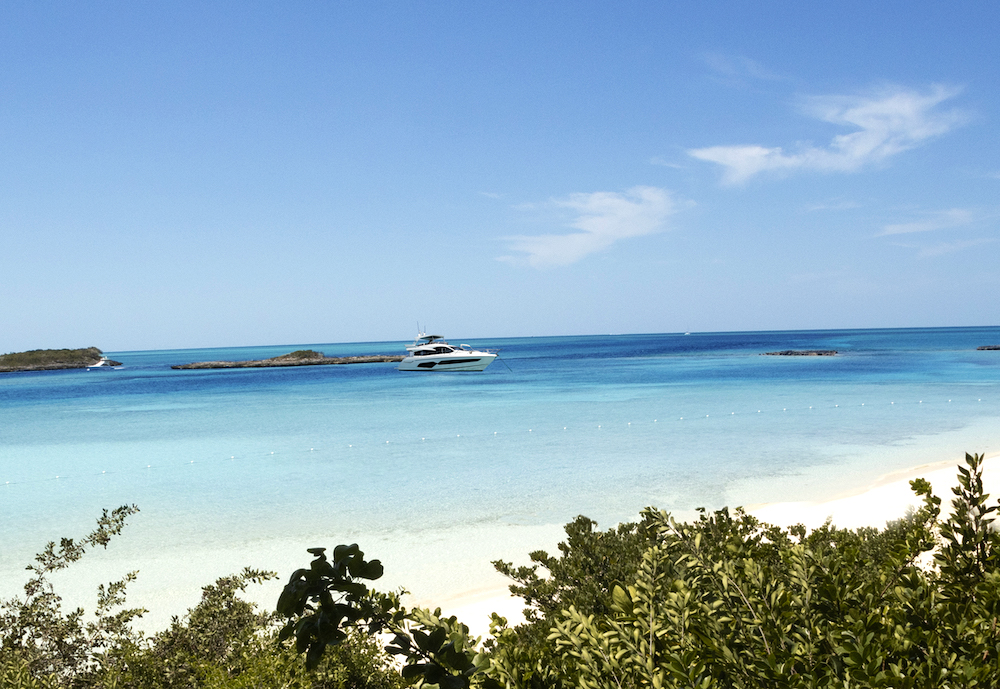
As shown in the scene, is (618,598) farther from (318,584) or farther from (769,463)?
(769,463)

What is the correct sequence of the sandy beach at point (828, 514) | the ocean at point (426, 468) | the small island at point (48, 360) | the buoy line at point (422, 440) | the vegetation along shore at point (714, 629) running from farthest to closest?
the small island at point (48, 360), the buoy line at point (422, 440), the ocean at point (426, 468), the sandy beach at point (828, 514), the vegetation along shore at point (714, 629)

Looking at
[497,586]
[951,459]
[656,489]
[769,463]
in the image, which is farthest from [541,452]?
[951,459]

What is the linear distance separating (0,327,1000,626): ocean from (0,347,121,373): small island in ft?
242

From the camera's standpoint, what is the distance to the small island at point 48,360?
9075 centimetres

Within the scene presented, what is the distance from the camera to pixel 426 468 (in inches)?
619

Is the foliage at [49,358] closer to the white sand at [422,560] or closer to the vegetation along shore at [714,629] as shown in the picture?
the white sand at [422,560]

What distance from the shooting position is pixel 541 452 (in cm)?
1728

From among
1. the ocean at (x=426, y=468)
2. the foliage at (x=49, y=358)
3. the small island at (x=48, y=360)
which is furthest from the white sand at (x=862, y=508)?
the foliage at (x=49, y=358)

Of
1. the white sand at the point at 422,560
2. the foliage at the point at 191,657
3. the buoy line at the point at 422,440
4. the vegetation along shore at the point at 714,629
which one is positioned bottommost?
the white sand at the point at 422,560

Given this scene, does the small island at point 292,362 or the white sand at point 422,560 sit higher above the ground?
the small island at point 292,362

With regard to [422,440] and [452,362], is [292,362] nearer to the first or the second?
[452,362]

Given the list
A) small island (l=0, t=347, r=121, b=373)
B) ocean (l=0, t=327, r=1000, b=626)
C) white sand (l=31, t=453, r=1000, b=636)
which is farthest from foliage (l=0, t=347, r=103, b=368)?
white sand (l=31, t=453, r=1000, b=636)

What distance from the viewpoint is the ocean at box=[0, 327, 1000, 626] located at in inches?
397

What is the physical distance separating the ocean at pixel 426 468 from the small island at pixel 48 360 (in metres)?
73.9
